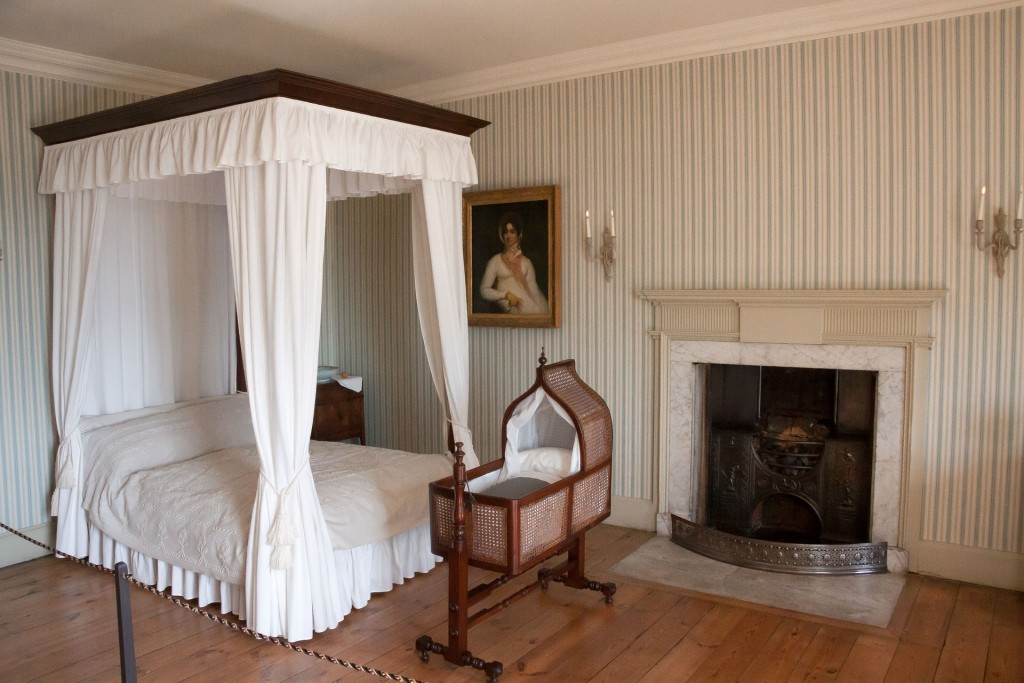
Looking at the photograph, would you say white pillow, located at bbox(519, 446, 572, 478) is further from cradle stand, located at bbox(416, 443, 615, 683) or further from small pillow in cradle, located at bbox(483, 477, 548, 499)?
cradle stand, located at bbox(416, 443, 615, 683)

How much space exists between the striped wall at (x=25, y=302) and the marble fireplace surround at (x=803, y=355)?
3.79 meters

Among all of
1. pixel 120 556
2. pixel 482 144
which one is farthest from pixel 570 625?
pixel 482 144

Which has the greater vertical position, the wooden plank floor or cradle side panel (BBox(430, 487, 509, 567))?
cradle side panel (BBox(430, 487, 509, 567))

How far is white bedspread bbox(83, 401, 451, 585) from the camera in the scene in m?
3.85

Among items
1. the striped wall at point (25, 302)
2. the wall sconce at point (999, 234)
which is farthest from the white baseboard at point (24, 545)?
the wall sconce at point (999, 234)

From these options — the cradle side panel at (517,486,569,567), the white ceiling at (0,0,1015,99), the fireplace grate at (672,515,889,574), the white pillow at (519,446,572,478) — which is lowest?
the fireplace grate at (672,515,889,574)

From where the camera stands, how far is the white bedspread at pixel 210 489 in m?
3.85

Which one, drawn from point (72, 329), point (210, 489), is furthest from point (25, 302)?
point (210, 489)

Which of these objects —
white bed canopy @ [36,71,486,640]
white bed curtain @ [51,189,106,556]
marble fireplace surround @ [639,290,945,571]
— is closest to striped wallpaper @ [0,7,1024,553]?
marble fireplace surround @ [639,290,945,571]

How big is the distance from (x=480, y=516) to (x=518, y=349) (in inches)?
93.4

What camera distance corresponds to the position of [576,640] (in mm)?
3617

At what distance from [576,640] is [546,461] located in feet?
2.86

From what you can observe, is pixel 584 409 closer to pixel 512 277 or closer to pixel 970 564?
pixel 512 277

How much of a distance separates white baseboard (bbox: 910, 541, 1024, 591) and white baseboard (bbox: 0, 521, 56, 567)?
509 cm
